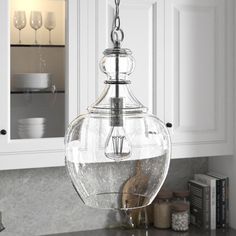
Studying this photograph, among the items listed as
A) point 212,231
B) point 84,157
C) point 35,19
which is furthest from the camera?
point 212,231

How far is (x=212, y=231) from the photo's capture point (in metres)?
2.73

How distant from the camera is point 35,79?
2.28 m

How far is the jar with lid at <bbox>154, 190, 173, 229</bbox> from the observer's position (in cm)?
275

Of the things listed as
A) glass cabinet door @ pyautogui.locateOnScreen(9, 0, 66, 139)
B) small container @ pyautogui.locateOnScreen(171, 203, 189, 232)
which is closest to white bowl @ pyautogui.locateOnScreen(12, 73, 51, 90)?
glass cabinet door @ pyautogui.locateOnScreen(9, 0, 66, 139)

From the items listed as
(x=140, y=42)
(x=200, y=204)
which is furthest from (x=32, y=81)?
(x=200, y=204)

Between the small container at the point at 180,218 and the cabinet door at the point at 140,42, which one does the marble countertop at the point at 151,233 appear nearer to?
the small container at the point at 180,218

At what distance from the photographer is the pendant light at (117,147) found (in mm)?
847

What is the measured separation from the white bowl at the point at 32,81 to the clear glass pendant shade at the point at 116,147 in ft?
4.62

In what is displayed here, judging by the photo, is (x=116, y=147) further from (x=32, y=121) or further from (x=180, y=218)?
(x=180, y=218)

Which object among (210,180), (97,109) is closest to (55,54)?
(210,180)

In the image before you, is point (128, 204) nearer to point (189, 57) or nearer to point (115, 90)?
point (115, 90)

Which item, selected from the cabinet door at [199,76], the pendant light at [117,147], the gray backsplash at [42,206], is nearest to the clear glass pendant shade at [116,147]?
the pendant light at [117,147]

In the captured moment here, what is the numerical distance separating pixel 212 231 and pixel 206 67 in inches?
34.7

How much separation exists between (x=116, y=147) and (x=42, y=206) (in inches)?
76.2
